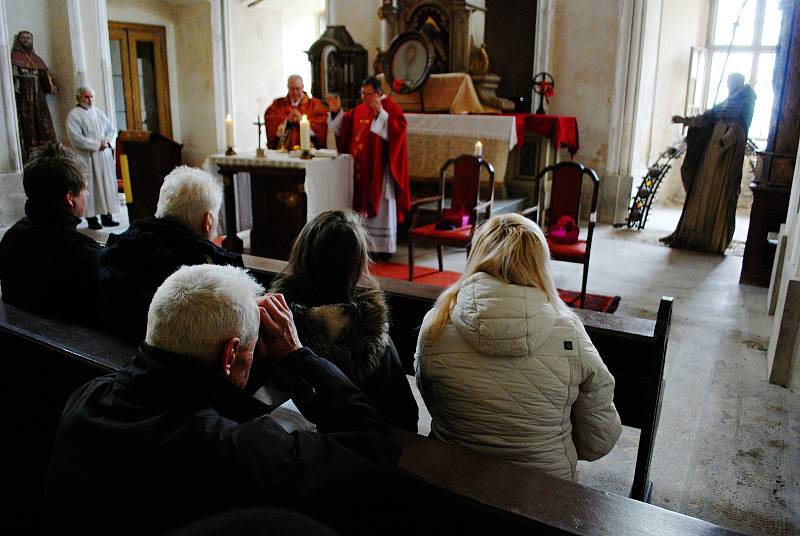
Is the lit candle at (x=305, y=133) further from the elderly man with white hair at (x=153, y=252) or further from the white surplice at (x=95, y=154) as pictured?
the elderly man with white hair at (x=153, y=252)

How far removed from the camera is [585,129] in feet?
26.4

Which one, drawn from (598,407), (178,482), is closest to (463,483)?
(178,482)

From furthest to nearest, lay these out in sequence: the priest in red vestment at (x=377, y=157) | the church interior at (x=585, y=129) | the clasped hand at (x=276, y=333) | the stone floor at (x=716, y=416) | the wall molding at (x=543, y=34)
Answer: the wall molding at (x=543, y=34)
the priest in red vestment at (x=377, y=157)
the church interior at (x=585, y=129)
the stone floor at (x=716, y=416)
the clasped hand at (x=276, y=333)

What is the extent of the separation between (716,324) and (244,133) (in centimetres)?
845

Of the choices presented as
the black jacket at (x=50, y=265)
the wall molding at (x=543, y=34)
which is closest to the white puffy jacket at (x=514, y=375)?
the black jacket at (x=50, y=265)

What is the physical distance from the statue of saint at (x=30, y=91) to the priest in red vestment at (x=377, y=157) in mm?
4064

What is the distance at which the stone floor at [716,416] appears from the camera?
2.49 metres

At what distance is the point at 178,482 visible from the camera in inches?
42.2

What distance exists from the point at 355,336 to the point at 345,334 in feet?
0.08

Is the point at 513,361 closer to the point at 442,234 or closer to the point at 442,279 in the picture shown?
the point at 442,234

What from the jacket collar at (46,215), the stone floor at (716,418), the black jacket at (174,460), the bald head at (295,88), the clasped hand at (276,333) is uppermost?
the bald head at (295,88)

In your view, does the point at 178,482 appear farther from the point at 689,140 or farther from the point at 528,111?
the point at 528,111

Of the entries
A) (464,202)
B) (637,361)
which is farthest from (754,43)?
(637,361)

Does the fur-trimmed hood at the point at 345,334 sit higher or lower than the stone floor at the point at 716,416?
higher
